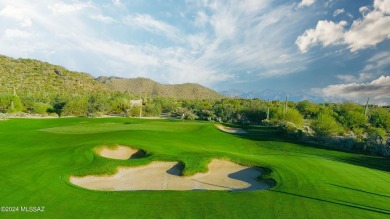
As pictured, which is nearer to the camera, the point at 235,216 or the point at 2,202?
the point at 235,216

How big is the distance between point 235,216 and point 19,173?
1410cm

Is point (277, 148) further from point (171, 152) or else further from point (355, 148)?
point (171, 152)

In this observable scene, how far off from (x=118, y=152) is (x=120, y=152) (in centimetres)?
18

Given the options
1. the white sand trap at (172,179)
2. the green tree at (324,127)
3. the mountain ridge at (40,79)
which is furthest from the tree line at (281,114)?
the white sand trap at (172,179)

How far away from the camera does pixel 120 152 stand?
27.0 metres

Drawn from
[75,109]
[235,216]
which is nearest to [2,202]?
[235,216]

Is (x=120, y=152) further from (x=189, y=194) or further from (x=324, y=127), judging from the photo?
(x=324, y=127)

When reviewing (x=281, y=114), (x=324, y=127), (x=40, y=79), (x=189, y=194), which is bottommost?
(x=189, y=194)

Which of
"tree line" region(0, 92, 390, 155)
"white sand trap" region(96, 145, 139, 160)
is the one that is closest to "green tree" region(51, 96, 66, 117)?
"tree line" region(0, 92, 390, 155)

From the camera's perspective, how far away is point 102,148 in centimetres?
2673

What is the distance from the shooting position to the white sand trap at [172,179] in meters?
18.8

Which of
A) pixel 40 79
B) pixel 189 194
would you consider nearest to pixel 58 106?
pixel 40 79

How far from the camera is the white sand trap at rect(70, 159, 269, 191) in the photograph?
1882 centimetres

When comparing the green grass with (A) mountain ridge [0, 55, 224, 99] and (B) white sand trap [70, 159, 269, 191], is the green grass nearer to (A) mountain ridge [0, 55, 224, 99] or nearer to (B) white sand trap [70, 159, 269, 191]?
(B) white sand trap [70, 159, 269, 191]
